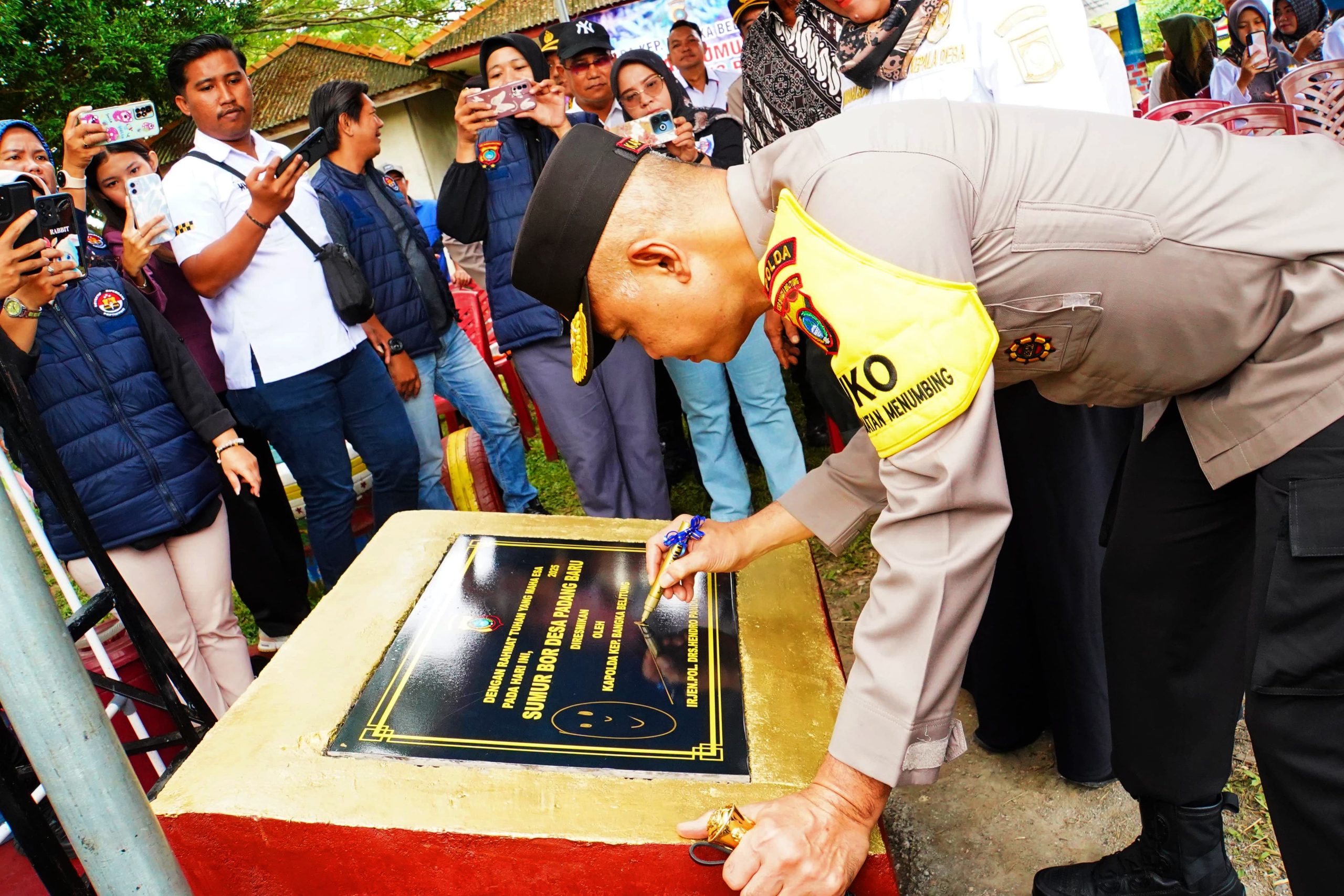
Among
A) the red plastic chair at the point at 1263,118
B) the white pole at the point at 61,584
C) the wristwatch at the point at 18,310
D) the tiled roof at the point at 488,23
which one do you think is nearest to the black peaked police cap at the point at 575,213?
the white pole at the point at 61,584

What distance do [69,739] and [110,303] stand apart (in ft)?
6.82

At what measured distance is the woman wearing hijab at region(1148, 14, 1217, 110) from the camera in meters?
7.48

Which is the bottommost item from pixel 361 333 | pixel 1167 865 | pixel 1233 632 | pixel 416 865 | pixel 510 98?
pixel 1167 865

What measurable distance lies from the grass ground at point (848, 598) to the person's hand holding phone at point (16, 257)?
1844 millimetres

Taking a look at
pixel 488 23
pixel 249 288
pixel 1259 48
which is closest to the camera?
pixel 249 288

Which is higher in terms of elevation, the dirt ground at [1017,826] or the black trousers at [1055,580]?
the black trousers at [1055,580]

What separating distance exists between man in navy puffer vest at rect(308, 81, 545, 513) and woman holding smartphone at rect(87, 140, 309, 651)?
1.94 feet

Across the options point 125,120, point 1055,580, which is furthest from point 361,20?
point 1055,580

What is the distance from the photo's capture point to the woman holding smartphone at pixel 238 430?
3.38 m

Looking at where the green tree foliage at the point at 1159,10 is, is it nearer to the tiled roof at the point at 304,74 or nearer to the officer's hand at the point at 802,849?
the tiled roof at the point at 304,74

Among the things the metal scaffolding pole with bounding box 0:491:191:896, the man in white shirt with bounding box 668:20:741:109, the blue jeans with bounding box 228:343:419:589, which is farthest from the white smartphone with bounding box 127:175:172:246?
the man in white shirt with bounding box 668:20:741:109

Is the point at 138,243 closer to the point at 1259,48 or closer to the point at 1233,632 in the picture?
the point at 1233,632

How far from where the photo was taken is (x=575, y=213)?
1.46 meters

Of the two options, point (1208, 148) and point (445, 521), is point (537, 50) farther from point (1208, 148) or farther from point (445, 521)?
point (1208, 148)
